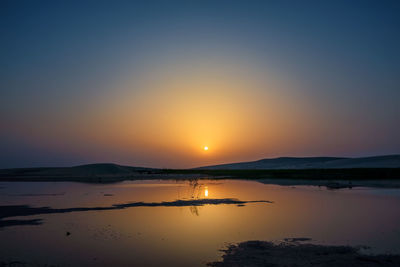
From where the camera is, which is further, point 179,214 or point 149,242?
point 179,214

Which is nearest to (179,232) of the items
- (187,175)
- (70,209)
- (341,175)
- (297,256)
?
(297,256)

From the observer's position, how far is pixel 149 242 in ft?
38.2

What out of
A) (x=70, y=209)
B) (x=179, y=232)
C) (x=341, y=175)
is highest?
(x=341, y=175)

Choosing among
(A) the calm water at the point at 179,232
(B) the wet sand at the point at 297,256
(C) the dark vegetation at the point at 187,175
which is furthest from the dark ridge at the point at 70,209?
(C) the dark vegetation at the point at 187,175

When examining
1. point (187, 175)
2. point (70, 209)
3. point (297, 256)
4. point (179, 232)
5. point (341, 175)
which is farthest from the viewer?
point (187, 175)

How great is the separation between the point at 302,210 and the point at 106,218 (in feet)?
33.3

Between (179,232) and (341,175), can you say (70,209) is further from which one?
(341,175)

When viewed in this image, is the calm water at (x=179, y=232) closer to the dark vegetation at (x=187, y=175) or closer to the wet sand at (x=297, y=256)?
the wet sand at (x=297, y=256)

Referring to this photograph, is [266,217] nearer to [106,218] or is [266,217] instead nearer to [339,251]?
[339,251]

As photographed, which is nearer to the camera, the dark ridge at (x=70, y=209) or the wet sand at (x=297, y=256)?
the wet sand at (x=297, y=256)

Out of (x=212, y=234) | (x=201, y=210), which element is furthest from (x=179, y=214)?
(x=212, y=234)

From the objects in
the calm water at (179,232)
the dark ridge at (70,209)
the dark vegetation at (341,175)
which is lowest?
the calm water at (179,232)

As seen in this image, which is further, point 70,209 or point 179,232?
point 70,209

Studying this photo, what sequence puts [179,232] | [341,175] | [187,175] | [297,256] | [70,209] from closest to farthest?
[297,256] < [179,232] < [70,209] < [341,175] < [187,175]
